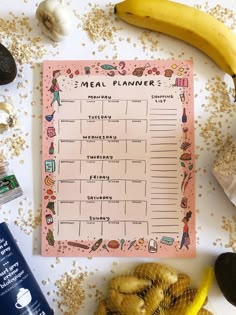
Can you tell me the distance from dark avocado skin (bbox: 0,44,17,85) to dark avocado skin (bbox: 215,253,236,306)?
1.53 feet

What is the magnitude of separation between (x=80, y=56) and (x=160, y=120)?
182 mm

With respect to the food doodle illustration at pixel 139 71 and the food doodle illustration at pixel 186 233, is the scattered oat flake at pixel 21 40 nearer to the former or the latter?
the food doodle illustration at pixel 139 71

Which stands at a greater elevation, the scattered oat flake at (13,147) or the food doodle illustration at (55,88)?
the food doodle illustration at (55,88)

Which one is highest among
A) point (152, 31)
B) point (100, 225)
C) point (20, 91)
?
point (152, 31)

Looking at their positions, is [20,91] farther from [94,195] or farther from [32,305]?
[32,305]

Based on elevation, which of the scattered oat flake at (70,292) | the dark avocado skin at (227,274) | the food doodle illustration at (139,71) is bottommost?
the scattered oat flake at (70,292)

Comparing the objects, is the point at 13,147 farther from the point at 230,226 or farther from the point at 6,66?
the point at 230,226

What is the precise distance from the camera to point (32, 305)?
722 mm

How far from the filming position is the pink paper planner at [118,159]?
77 cm

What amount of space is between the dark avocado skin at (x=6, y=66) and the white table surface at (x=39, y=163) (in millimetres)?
29

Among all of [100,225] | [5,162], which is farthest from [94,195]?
[5,162]

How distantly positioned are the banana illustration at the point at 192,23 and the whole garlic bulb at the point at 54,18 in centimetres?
10

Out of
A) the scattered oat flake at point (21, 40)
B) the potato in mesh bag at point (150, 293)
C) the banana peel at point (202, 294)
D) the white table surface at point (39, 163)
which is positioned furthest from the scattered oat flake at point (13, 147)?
the banana peel at point (202, 294)

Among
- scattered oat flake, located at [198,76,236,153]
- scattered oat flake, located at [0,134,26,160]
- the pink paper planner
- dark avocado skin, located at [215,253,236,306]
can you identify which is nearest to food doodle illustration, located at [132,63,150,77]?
the pink paper planner
